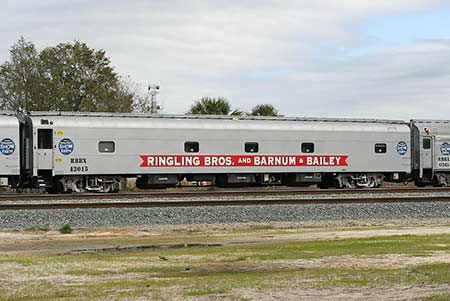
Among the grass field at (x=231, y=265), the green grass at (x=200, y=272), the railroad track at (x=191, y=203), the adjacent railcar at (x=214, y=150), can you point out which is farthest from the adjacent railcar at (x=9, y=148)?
the green grass at (x=200, y=272)

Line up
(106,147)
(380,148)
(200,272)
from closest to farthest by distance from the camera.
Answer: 1. (200,272)
2. (106,147)
3. (380,148)

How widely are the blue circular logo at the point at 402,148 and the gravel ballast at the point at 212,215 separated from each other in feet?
43.8

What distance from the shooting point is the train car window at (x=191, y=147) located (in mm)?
31917

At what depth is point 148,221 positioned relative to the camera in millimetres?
19188

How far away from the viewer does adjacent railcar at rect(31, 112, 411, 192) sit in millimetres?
30047

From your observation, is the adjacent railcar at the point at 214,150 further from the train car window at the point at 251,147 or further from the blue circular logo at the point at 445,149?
the blue circular logo at the point at 445,149

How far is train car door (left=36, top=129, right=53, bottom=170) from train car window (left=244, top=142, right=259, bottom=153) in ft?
27.2

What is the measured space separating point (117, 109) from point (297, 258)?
1923 inches

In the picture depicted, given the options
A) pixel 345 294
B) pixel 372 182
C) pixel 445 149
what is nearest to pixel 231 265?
pixel 345 294

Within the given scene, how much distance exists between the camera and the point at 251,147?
33.0 metres

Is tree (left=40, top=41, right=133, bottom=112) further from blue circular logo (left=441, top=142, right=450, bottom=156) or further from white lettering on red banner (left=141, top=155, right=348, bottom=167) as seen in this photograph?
blue circular logo (left=441, top=142, right=450, bottom=156)

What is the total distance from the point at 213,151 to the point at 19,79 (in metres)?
29.2

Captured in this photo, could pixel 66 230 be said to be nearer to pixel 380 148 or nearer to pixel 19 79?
pixel 380 148

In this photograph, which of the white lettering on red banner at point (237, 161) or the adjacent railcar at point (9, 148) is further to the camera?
the white lettering on red banner at point (237, 161)
